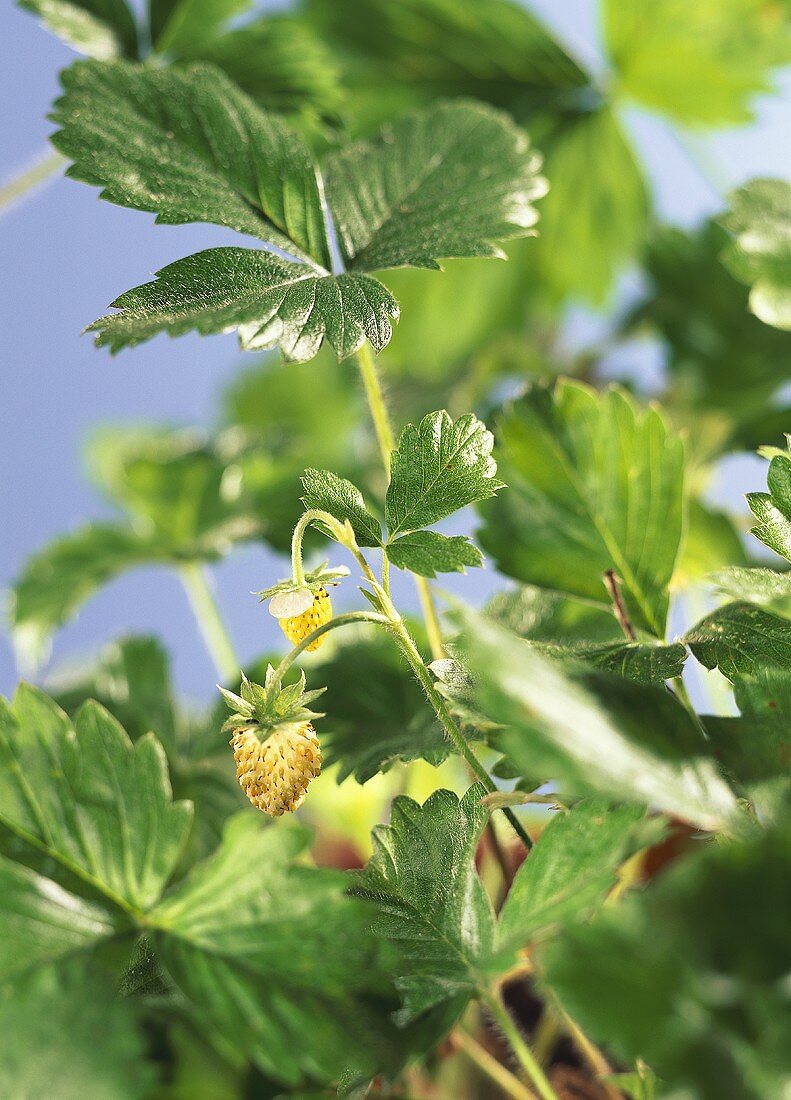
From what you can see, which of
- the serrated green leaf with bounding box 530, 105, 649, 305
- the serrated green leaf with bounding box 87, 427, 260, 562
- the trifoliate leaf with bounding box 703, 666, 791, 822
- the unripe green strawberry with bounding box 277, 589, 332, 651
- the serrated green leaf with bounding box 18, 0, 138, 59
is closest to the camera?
the trifoliate leaf with bounding box 703, 666, 791, 822

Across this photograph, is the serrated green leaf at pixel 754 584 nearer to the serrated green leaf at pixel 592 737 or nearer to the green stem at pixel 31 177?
the serrated green leaf at pixel 592 737

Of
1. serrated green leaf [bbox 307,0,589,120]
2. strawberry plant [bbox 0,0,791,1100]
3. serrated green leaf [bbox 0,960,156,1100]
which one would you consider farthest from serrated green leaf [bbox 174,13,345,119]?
serrated green leaf [bbox 0,960,156,1100]

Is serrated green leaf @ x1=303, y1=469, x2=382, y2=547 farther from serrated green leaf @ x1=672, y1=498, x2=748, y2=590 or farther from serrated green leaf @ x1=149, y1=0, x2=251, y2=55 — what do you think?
serrated green leaf @ x1=149, y1=0, x2=251, y2=55

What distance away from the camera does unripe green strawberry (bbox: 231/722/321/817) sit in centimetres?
37

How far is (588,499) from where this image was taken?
515 millimetres

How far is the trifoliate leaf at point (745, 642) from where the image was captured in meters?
0.39

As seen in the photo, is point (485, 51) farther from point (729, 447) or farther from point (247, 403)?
point (247, 403)

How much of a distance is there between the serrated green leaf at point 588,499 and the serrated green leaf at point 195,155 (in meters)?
0.15

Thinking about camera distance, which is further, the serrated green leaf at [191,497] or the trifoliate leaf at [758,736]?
the serrated green leaf at [191,497]

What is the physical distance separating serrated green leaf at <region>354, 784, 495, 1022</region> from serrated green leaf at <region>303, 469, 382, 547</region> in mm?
107

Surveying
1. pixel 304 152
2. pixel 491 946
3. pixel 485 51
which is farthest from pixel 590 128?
pixel 491 946

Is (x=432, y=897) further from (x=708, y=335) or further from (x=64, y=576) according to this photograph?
(x=708, y=335)

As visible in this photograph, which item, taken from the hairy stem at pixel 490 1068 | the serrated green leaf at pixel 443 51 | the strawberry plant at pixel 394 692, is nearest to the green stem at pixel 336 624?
the strawberry plant at pixel 394 692

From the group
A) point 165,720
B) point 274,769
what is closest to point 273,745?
point 274,769
